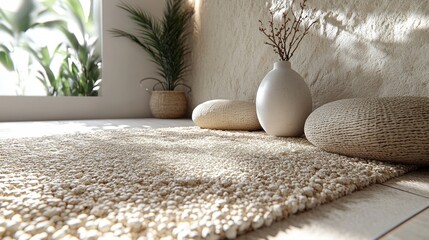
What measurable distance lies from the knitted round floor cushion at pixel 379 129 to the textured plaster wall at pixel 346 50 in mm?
413

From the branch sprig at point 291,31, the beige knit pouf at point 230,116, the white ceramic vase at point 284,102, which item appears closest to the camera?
the white ceramic vase at point 284,102

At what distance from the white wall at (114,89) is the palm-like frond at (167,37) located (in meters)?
0.09

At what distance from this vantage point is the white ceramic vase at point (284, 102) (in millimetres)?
1201

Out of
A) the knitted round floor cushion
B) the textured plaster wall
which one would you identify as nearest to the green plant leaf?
the textured plaster wall

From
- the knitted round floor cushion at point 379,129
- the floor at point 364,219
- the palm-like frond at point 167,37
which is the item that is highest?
the palm-like frond at point 167,37

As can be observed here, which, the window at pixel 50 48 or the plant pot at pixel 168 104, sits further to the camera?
the plant pot at pixel 168 104

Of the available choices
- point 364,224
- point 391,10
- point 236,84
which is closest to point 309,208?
point 364,224

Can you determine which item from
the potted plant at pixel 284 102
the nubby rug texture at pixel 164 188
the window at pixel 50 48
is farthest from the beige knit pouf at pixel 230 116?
the window at pixel 50 48

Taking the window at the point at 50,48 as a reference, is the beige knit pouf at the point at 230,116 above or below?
below

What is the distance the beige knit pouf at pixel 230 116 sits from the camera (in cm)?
152

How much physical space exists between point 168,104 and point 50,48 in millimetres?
1236

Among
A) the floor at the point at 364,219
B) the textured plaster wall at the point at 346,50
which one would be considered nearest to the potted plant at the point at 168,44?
the textured plaster wall at the point at 346,50

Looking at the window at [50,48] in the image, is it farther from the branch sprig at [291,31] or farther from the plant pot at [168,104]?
the branch sprig at [291,31]

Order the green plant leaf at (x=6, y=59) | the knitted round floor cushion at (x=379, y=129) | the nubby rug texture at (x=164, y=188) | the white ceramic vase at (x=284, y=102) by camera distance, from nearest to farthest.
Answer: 1. the nubby rug texture at (x=164, y=188)
2. the knitted round floor cushion at (x=379, y=129)
3. the white ceramic vase at (x=284, y=102)
4. the green plant leaf at (x=6, y=59)
